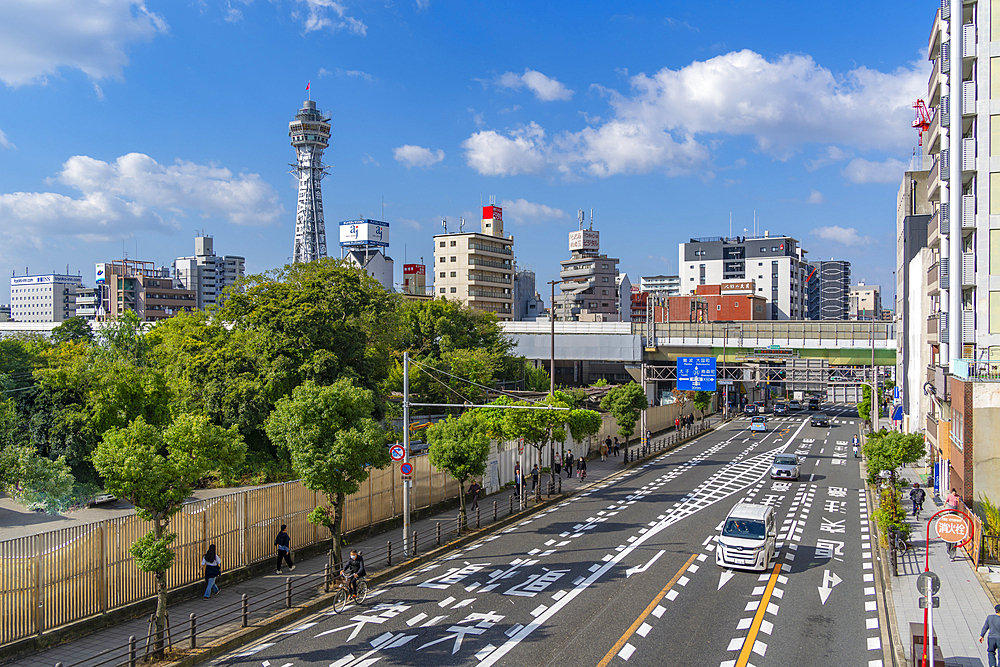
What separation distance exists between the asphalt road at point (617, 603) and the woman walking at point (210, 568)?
11.7ft

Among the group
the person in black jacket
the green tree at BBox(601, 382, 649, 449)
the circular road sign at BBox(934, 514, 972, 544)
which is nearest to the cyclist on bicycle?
the person in black jacket

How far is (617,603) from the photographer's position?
780 inches

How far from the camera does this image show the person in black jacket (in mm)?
23094

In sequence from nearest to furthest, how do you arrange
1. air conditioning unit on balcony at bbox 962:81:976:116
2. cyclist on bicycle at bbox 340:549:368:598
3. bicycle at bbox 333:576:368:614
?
1. bicycle at bbox 333:576:368:614
2. cyclist on bicycle at bbox 340:549:368:598
3. air conditioning unit on balcony at bbox 962:81:976:116

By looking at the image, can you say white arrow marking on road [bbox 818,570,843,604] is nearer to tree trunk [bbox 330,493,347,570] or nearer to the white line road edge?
the white line road edge

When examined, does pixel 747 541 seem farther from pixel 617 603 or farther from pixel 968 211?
pixel 968 211

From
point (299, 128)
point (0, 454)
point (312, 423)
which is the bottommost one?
point (0, 454)

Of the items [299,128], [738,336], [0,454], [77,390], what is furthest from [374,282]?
[299,128]

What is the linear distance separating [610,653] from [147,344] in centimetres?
5672

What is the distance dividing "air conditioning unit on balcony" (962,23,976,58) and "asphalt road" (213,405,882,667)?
21600 millimetres

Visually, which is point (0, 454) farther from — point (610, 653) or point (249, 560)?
point (610, 653)

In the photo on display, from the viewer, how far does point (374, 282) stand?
4725 cm

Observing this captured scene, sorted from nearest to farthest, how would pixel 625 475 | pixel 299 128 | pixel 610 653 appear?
pixel 610 653, pixel 625 475, pixel 299 128

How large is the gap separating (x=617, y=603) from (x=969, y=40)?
30.7m
